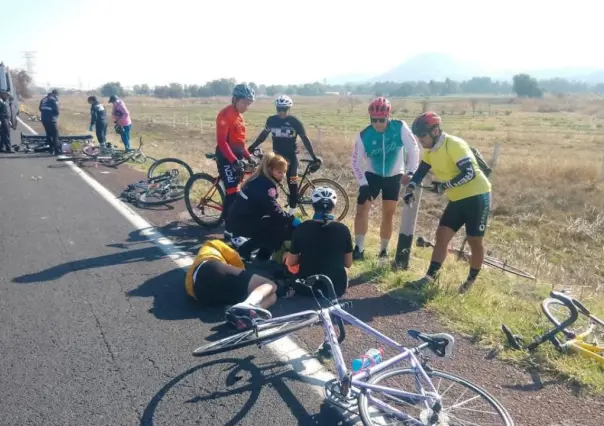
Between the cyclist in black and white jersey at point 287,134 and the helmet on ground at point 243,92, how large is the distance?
681mm

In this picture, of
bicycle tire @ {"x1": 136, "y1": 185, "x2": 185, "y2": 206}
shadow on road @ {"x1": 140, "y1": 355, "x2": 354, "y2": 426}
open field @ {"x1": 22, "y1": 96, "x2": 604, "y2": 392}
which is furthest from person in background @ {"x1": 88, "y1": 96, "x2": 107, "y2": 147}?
shadow on road @ {"x1": 140, "y1": 355, "x2": 354, "y2": 426}

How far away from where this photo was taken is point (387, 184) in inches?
240

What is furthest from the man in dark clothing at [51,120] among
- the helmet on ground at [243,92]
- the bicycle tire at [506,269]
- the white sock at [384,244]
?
the bicycle tire at [506,269]

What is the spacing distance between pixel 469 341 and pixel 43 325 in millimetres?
3669

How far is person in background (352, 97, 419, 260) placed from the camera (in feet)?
19.6

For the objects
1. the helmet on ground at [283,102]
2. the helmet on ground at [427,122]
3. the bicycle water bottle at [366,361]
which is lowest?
the bicycle water bottle at [366,361]

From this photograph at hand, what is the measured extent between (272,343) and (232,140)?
12.3 ft

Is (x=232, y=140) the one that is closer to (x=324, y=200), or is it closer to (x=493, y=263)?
(x=324, y=200)

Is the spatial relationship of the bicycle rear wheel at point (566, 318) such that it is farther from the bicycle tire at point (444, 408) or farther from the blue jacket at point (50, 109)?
the blue jacket at point (50, 109)

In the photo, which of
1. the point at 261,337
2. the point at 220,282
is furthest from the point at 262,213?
the point at 261,337

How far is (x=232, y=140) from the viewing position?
7.09m

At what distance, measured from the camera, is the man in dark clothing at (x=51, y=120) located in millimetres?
15352

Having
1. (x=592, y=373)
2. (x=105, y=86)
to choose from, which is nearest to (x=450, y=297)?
(x=592, y=373)

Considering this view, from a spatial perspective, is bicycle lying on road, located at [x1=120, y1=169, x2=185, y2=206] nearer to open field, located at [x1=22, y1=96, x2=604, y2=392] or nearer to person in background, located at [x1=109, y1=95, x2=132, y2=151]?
open field, located at [x1=22, y1=96, x2=604, y2=392]
